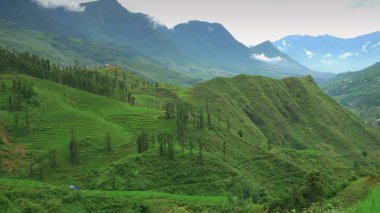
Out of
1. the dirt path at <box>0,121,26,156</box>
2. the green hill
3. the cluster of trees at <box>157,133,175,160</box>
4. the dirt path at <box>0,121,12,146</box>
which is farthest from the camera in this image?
the dirt path at <box>0,121,12,146</box>

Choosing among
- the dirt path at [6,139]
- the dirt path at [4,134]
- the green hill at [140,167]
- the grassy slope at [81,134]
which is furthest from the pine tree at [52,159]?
the dirt path at [4,134]

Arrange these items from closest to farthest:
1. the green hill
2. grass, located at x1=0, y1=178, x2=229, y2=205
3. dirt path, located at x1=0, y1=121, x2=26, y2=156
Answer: the green hill
grass, located at x1=0, y1=178, x2=229, y2=205
dirt path, located at x1=0, y1=121, x2=26, y2=156

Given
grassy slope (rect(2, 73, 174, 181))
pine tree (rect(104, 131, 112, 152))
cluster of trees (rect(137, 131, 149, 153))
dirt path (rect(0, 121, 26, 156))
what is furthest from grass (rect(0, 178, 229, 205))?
pine tree (rect(104, 131, 112, 152))

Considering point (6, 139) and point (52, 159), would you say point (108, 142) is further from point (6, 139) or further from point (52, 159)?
point (6, 139)

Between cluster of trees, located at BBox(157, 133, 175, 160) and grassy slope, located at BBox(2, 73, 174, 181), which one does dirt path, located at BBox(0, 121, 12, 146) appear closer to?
grassy slope, located at BBox(2, 73, 174, 181)

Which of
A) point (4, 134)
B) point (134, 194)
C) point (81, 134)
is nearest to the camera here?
point (134, 194)

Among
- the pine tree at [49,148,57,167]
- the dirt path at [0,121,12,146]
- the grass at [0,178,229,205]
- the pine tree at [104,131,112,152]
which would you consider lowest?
the grass at [0,178,229,205]

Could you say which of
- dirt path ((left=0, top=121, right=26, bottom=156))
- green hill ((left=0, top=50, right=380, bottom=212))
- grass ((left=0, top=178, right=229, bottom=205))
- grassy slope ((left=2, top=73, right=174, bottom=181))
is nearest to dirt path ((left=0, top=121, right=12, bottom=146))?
dirt path ((left=0, top=121, right=26, bottom=156))

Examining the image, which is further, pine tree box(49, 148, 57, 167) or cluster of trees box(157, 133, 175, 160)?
cluster of trees box(157, 133, 175, 160)

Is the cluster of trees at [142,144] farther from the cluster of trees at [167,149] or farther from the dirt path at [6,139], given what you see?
the dirt path at [6,139]

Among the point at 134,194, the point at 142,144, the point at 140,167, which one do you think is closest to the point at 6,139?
the point at 142,144

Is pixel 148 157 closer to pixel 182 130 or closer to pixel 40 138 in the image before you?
pixel 182 130

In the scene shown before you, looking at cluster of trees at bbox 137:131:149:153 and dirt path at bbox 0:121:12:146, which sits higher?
dirt path at bbox 0:121:12:146

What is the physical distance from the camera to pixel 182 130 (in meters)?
185
